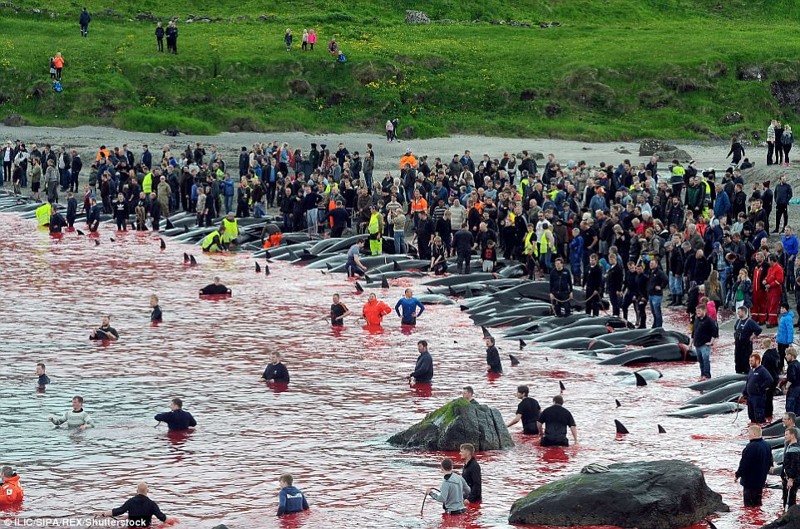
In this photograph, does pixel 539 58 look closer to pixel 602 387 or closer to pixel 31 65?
pixel 31 65

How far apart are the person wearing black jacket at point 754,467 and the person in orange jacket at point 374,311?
16.1 metres

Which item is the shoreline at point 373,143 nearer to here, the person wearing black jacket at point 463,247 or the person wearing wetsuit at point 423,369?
the person wearing black jacket at point 463,247

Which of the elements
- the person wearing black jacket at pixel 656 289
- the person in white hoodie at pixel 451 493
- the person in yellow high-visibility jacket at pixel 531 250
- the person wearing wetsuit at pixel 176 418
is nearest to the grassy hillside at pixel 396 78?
the person in yellow high-visibility jacket at pixel 531 250

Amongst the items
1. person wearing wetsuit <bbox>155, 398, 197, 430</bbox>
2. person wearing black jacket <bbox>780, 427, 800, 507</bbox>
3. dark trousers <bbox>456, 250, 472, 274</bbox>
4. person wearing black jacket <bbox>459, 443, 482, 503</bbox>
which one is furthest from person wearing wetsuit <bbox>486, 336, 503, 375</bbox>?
person wearing black jacket <bbox>780, 427, 800, 507</bbox>

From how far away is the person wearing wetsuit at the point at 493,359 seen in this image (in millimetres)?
32156

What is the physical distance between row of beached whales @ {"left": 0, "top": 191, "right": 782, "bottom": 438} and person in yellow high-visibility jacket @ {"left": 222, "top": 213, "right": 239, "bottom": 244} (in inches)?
17.3

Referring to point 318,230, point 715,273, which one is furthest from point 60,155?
point 715,273

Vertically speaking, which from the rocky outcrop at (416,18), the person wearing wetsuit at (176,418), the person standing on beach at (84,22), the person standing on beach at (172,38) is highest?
the rocky outcrop at (416,18)

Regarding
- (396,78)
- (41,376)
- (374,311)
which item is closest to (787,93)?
(396,78)

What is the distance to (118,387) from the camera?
104 ft

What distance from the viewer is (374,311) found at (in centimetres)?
3769

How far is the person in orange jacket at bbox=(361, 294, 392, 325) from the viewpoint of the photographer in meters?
37.6

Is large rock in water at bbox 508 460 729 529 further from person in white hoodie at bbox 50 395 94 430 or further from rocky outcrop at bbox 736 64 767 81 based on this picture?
rocky outcrop at bbox 736 64 767 81

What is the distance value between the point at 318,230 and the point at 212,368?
56.0ft
